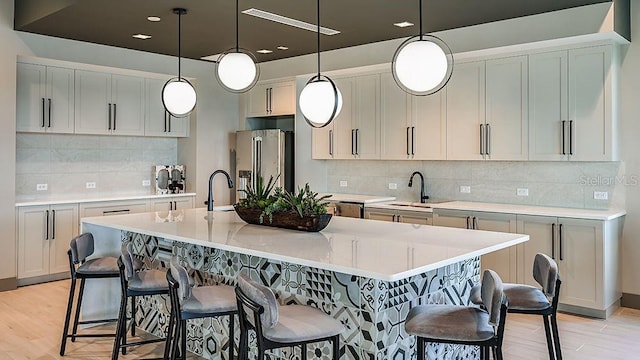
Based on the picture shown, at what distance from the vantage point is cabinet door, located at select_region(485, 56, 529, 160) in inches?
207

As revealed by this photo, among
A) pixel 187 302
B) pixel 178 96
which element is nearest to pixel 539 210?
pixel 178 96

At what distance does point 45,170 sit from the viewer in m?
6.44

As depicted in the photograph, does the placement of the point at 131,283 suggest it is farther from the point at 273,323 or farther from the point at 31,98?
the point at 31,98

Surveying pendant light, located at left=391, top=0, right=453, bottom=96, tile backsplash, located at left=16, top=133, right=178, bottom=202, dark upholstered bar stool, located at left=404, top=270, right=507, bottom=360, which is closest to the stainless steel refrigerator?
tile backsplash, located at left=16, top=133, right=178, bottom=202

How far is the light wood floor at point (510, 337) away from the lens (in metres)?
3.84

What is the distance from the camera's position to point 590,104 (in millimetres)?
4867

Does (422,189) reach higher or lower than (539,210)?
higher

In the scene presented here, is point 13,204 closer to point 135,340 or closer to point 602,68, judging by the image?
point 135,340

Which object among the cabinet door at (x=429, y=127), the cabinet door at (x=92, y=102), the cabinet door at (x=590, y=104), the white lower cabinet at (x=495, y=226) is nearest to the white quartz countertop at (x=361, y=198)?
the cabinet door at (x=429, y=127)

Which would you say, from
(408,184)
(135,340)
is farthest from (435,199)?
(135,340)

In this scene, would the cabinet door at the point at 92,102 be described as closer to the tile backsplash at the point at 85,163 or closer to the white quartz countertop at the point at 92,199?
the tile backsplash at the point at 85,163

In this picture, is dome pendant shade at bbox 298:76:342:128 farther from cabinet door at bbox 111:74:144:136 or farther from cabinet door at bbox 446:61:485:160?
cabinet door at bbox 111:74:144:136

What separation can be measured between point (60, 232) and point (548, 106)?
5242 millimetres

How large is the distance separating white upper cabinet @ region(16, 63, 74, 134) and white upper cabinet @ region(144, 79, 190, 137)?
0.96 metres
